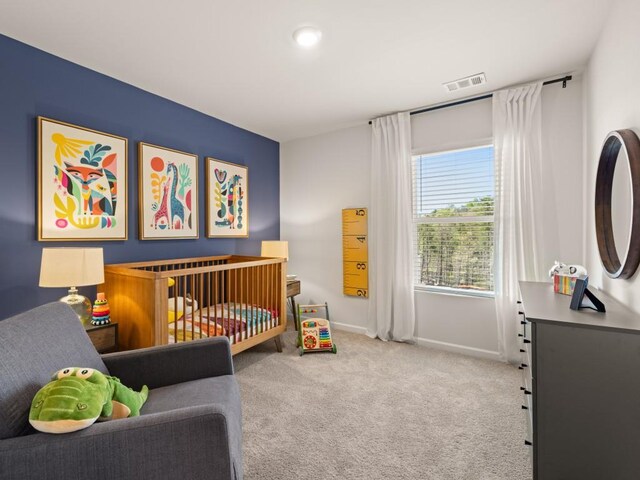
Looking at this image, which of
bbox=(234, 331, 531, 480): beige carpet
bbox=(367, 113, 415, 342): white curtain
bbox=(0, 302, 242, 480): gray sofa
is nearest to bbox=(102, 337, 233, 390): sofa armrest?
bbox=(0, 302, 242, 480): gray sofa

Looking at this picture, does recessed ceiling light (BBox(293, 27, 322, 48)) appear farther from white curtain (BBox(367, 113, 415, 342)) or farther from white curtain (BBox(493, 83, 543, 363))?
white curtain (BBox(493, 83, 543, 363))

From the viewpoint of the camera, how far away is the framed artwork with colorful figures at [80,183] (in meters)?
2.15

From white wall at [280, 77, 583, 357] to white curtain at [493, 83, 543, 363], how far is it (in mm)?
95

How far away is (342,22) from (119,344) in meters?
2.55

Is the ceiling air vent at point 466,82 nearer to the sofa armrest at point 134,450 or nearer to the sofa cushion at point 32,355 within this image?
the sofa armrest at point 134,450

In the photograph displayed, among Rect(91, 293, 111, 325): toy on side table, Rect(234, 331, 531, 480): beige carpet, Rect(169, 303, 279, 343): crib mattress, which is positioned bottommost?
Rect(234, 331, 531, 480): beige carpet

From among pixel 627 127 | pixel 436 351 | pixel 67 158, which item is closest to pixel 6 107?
pixel 67 158

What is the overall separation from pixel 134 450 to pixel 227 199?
9.19ft

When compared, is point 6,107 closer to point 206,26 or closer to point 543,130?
point 206,26

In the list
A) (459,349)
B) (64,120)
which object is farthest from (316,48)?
(459,349)

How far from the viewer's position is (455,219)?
3.05 meters

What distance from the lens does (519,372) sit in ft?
8.40

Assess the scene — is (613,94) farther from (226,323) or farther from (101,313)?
(101,313)

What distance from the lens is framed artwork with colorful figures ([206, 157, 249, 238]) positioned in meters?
3.29
